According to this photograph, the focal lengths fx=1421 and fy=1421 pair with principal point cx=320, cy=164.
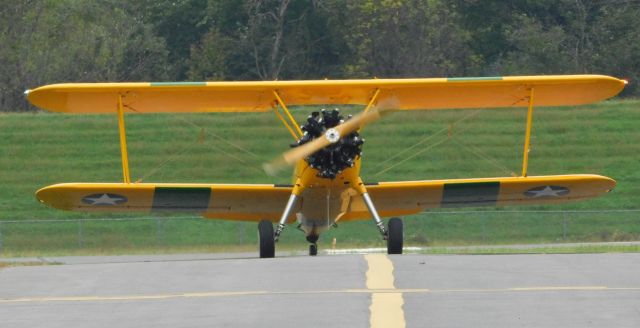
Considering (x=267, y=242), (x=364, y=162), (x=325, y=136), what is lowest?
(x=364, y=162)

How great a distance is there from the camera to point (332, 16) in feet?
203

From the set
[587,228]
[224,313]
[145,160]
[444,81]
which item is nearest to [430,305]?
[224,313]

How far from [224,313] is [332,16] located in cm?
5276

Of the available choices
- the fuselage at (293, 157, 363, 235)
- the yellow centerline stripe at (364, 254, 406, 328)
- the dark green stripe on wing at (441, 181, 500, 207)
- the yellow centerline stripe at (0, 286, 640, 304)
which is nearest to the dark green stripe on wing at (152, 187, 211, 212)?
the fuselage at (293, 157, 363, 235)

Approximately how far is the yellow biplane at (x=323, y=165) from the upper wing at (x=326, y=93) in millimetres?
15

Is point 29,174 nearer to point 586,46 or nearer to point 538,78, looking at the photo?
point 538,78

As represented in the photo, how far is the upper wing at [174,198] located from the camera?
20297 millimetres

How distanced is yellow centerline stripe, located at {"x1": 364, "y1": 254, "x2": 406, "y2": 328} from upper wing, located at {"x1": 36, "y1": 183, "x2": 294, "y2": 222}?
795 centimetres

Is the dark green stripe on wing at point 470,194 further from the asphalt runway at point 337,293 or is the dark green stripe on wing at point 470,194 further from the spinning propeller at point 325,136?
the asphalt runway at point 337,293

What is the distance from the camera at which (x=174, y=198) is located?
20.7 metres

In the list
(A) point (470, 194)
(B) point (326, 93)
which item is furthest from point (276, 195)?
(A) point (470, 194)

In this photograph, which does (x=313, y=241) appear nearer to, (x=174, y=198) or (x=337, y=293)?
(x=174, y=198)

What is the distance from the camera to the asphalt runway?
927cm

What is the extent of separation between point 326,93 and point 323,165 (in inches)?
77.7
